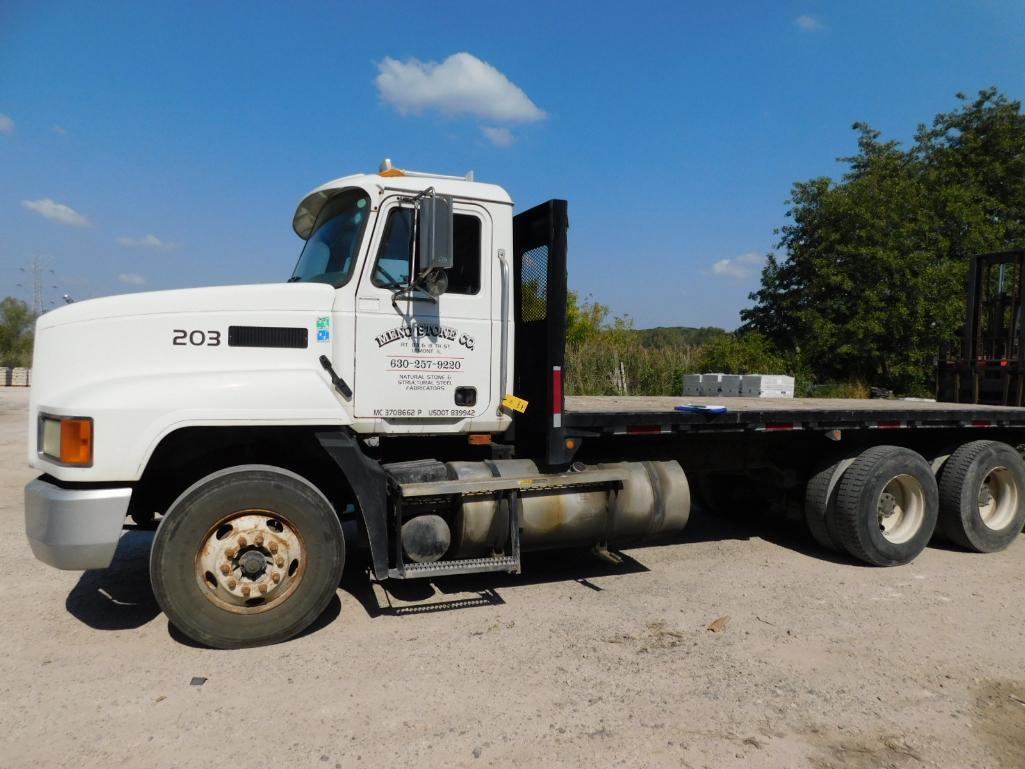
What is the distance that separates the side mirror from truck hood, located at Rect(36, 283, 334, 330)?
735 millimetres

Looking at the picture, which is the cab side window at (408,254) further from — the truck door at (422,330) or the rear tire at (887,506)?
the rear tire at (887,506)

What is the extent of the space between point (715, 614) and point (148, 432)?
394 centimetres

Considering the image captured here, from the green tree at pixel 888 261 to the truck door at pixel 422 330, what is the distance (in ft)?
69.6

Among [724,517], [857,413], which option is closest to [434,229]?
[857,413]

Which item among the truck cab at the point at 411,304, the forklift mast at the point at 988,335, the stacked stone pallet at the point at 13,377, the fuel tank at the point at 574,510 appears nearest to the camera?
the truck cab at the point at 411,304

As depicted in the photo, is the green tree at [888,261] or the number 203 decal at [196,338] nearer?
the number 203 decal at [196,338]

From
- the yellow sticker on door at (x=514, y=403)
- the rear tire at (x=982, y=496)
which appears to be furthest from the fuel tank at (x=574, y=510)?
the rear tire at (x=982, y=496)

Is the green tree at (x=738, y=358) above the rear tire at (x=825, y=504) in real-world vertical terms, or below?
above

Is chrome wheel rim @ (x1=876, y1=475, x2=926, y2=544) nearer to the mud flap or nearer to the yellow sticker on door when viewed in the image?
the yellow sticker on door

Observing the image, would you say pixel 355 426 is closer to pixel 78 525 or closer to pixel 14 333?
pixel 78 525

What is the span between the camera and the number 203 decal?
14.5 feet

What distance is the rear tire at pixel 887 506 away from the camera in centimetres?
623

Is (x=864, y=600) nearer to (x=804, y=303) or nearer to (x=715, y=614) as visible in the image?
(x=715, y=614)

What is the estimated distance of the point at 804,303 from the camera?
84.9ft
